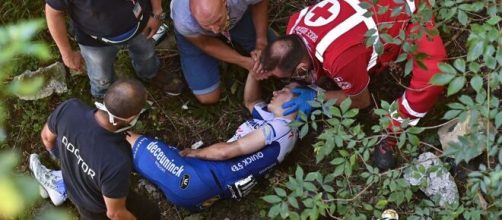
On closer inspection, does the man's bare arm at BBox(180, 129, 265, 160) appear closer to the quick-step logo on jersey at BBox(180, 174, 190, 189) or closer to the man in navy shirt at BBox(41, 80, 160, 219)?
the quick-step logo on jersey at BBox(180, 174, 190, 189)

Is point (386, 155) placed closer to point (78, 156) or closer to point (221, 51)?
point (221, 51)

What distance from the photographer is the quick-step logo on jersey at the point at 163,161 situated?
3.99m

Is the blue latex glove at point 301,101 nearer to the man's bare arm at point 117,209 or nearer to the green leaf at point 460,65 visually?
the man's bare arm at point 117,209

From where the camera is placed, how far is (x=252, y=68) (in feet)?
14.2

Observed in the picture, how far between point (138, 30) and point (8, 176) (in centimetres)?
261

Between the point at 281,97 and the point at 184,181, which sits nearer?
the point at 184,181

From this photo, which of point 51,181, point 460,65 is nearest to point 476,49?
point 460,65

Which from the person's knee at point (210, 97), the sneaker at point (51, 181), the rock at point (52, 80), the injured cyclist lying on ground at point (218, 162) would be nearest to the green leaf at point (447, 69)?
the injured cyclist lying on ground at point (218, 162)

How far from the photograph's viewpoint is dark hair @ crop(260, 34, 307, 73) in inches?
145

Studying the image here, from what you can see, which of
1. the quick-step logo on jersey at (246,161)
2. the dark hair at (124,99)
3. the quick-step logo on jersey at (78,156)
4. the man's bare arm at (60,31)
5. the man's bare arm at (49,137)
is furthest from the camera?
the quick-step logo on jersey at (246,161)

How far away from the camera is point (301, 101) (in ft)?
13.5

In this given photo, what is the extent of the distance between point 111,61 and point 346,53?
1508mm

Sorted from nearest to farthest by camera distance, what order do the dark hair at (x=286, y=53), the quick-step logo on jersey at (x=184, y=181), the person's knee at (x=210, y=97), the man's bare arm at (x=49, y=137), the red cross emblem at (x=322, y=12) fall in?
the man's bare arm at (x=49, y=137) → the dark hair at (x=286, y=53) → the red cross emblem at (x=322, y=12) → the quick-step logo on jersey at (x=184, y=181) → the person's knee at (x=210, y=97)

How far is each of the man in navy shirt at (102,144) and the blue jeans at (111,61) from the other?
67cm
